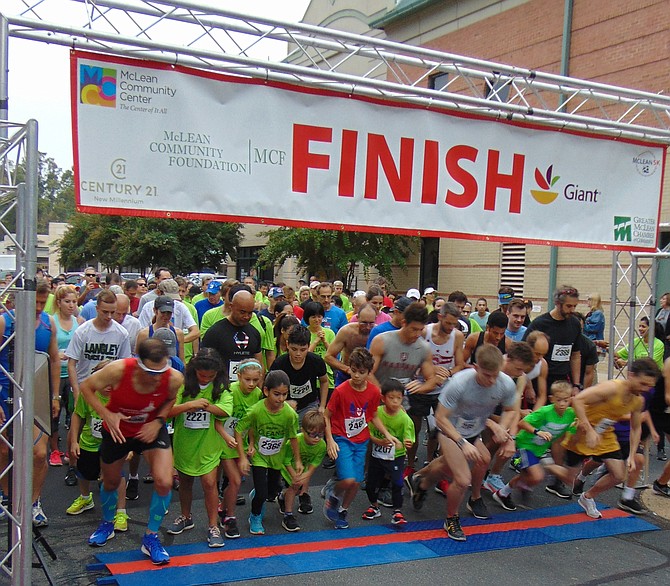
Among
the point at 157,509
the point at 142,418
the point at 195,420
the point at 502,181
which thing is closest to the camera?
the point at 157,509

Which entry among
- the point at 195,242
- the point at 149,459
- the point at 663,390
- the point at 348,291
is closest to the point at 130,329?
the point at 149,459

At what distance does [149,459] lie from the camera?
15.5 ft

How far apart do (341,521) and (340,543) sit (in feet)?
1.14

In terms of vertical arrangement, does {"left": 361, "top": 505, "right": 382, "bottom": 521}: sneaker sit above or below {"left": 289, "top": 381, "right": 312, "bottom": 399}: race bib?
below

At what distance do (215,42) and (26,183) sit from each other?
1863 mm

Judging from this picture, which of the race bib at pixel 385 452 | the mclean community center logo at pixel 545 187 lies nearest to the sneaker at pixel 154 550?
the race bib at pixel 385 452

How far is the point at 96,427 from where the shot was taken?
5.01 meters

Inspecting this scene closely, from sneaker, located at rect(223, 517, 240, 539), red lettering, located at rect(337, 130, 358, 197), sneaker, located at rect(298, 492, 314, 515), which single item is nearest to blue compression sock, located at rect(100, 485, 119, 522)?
sneaker, located at rect(223, 517, 240, 539)

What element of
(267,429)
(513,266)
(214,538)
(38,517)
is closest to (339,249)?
(513,266)

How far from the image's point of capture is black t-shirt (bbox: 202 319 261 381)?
5750mm

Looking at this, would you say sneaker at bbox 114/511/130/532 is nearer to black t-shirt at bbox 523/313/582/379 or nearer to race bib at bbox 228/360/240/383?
race bib at bbox 228/360/240/383

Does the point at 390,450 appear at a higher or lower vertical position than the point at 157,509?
higher

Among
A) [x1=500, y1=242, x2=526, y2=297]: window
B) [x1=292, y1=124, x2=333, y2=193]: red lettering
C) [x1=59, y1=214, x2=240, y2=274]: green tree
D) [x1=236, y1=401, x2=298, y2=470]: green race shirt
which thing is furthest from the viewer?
[x1=59, y1=214, x2=240, y2=274]: green tree

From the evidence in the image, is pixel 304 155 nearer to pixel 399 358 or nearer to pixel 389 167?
pixel 389 167
